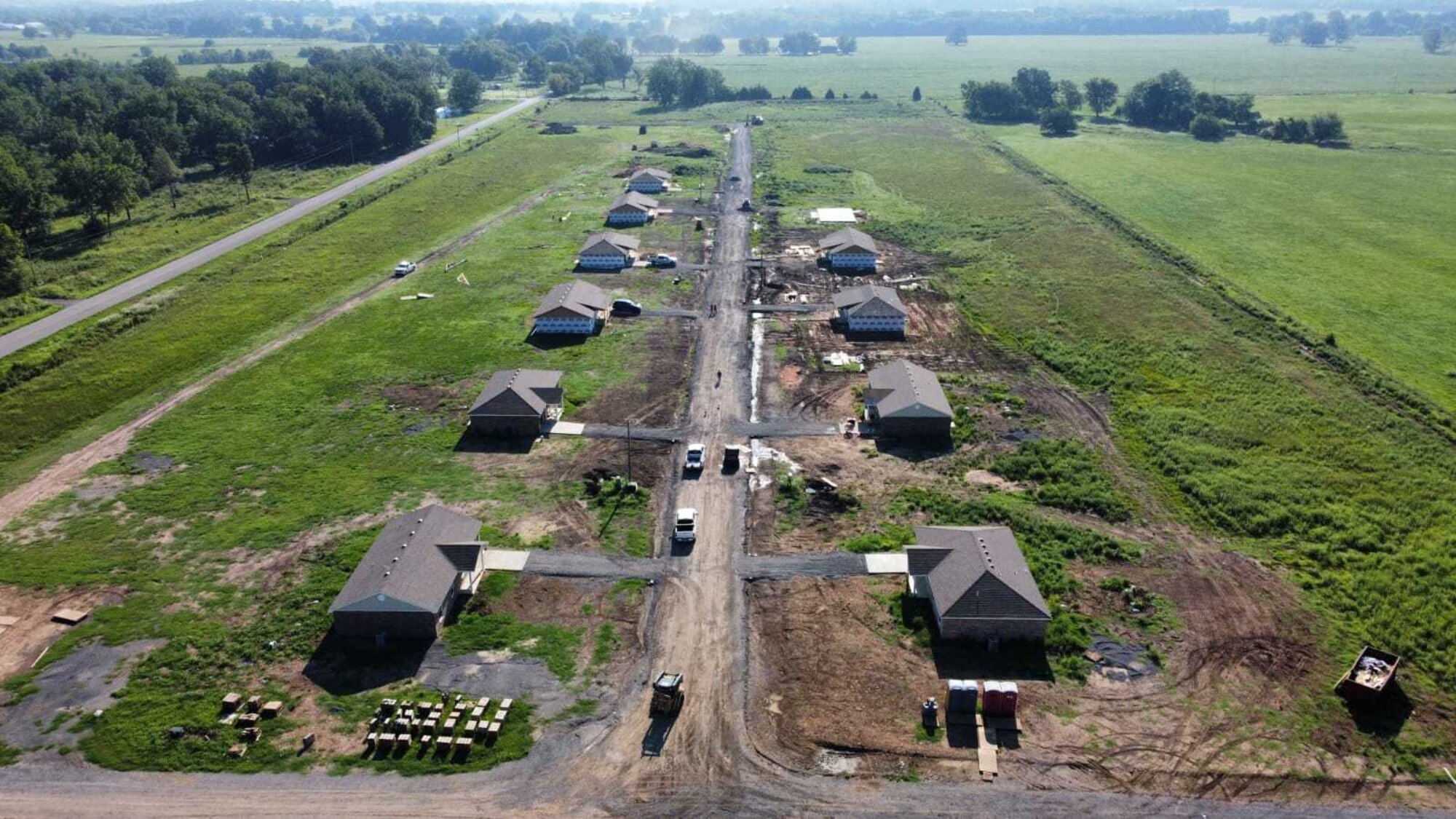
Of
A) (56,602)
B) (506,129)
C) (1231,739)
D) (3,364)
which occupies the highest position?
(506,129)

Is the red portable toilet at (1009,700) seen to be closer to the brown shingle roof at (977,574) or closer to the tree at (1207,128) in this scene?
the brown shingle roof at (977,574)

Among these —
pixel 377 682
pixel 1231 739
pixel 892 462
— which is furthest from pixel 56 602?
pixel 1231 739

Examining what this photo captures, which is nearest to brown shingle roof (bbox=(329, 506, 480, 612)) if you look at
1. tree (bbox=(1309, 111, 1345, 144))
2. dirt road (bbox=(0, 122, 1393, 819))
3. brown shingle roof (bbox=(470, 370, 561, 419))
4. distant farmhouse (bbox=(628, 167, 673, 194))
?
dirt road (bbox=(0, 122, 1393, 819))

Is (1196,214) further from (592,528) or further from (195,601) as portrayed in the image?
(195,601)

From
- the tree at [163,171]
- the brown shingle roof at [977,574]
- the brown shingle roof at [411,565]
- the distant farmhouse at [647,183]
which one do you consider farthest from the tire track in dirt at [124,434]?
the tree at [163,171]

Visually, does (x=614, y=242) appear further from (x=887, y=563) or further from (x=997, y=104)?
(x=997, y=104)

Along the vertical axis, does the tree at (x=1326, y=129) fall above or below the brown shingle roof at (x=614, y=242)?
above
